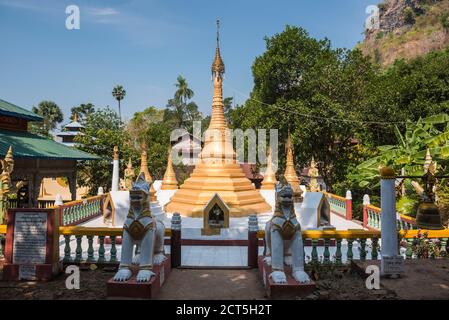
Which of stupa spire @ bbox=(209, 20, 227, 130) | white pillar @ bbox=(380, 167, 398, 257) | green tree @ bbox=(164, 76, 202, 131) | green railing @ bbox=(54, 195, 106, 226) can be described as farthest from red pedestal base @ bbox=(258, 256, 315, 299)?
green tree @ bbox=(164, 76, 202, 131)

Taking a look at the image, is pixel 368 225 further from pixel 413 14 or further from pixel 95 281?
pixel 413 14

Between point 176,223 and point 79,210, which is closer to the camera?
point 176,223

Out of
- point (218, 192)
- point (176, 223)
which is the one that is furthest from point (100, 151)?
point (176, 223)

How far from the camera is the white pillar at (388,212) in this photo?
691 centimetres

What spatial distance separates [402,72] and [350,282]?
31.2 m

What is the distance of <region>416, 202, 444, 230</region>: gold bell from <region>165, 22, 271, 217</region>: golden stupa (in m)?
12.5

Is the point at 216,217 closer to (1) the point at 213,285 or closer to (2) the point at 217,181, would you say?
(2) the point at 217,181

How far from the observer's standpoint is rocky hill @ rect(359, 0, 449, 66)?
76312 mm

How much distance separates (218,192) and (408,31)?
94.4 m

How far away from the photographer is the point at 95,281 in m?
7.11

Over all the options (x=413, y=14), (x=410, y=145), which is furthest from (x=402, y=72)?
(x=413, y=14)

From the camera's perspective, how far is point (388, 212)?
6.98m

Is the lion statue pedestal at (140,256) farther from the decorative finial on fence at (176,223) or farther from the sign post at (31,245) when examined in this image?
the sign post at (31,245)

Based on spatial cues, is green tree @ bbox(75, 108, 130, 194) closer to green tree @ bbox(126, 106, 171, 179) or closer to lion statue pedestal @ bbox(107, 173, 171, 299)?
green tree @ bbox(126, 106, 171, 179)
